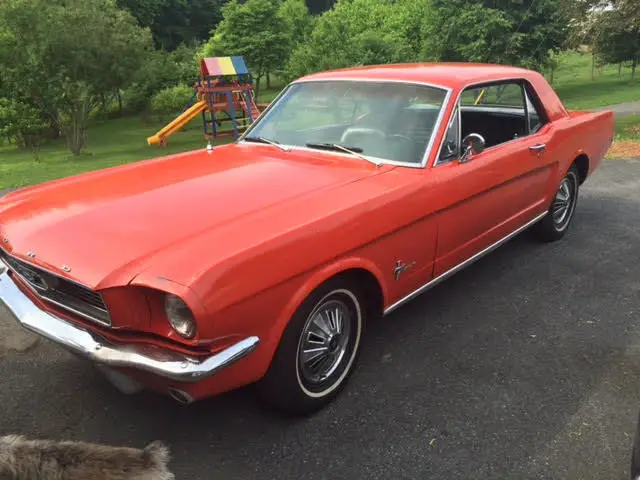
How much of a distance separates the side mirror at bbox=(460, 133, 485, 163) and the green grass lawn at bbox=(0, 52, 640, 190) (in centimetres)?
903

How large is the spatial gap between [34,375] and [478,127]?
3.92 m

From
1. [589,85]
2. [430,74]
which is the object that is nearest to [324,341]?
[430,74]

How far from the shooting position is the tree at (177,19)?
4562cm

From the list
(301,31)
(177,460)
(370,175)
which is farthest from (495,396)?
(301,31)

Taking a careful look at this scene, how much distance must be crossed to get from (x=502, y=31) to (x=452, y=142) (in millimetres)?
25620

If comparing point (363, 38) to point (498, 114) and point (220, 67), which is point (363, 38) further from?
point (498, 114)

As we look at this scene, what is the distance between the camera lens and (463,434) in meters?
2.65

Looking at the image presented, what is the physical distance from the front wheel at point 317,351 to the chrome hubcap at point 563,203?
288 cm

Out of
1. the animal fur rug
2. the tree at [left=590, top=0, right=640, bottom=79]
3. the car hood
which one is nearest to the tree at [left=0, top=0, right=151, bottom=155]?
the tree at [left=590, top=0, right=640, bottom=79]

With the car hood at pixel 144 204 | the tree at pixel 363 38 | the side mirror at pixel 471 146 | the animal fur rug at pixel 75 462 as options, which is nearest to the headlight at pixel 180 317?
the car hood at pixel 144 204

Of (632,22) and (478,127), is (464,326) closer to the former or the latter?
(478,127)

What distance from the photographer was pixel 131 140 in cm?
2234

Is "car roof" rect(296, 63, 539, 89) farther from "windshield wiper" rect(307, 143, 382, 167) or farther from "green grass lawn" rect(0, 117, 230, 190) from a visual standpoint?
"green grass lawn" rect(0, 117, 230, 190)

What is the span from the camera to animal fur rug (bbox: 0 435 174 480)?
221cm
